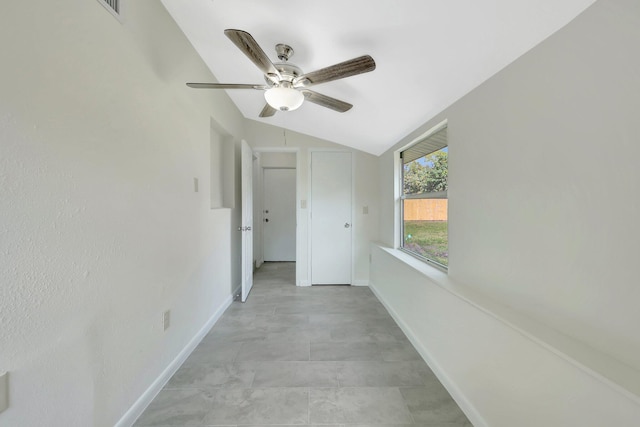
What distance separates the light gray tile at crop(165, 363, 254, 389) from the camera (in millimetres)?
1638

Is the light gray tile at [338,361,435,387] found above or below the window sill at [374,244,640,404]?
below

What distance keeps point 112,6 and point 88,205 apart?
3.18 feet

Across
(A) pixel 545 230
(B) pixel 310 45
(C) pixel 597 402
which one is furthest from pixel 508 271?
(B) pixel 310 45

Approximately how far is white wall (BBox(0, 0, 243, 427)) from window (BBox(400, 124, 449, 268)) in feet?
6.65

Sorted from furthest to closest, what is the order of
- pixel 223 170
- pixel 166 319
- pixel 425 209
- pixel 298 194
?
pixel 298 194
pixel 223 170
pixel 425 209
pixel 166 319

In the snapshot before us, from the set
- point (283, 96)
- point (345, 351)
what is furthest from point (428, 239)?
point (283, 96)

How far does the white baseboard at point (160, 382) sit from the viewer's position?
51.7 inches

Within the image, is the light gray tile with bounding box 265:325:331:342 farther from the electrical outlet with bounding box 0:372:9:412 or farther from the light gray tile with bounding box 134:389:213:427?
the electrical outlet with bounding box 0:372:9:412

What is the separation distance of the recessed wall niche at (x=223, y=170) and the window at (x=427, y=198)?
6.96ft

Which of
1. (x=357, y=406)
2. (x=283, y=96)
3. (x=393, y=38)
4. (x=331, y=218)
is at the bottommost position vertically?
(x=357, y=406)

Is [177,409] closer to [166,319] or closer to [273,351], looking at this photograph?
[166,319]

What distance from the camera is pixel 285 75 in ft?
5.13

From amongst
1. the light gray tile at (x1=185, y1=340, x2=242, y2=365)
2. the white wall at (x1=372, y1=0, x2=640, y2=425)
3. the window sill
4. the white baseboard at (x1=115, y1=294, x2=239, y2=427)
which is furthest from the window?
the white baseboard at (x1=115, y1=294, x2=239, y2=427)

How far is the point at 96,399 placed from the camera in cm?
112
